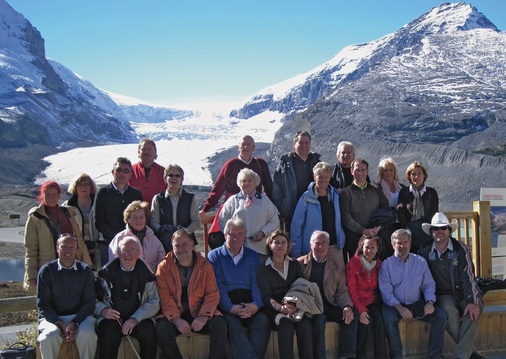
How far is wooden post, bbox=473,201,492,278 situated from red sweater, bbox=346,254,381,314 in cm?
221

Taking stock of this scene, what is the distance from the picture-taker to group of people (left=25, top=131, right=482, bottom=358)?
5008 mm

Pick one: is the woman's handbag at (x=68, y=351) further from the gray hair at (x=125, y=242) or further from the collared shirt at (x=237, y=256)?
the collared shirt at (x=237, y=256)

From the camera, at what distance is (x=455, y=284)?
5.59 meters

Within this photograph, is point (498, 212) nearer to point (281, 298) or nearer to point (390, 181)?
point (390, 181)

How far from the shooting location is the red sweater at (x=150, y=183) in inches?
254

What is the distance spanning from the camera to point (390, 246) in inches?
234

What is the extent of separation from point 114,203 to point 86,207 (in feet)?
1.02

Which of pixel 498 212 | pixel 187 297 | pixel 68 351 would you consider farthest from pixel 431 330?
pixel 498 212

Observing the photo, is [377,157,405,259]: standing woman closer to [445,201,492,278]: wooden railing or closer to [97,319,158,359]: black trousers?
[445,201,492,278]: wooden railing

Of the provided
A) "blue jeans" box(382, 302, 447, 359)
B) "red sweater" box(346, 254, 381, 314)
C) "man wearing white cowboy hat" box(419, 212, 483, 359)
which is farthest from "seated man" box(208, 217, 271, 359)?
"man wearing white cowboy hat" box(419, 212, 483, 359)

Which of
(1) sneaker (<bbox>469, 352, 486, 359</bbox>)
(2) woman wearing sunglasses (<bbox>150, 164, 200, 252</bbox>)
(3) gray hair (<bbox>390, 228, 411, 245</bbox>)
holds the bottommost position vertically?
(1) sneaker (<bbox>469, 352, 486, 359</bbox>)

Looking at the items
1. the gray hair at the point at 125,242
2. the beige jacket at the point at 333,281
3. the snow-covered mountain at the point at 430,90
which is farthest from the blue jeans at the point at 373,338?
the snow-covered mountain at the point at 430,90

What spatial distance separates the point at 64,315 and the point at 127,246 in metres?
0.78

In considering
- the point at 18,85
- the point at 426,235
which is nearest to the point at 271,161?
the point at 18,85
